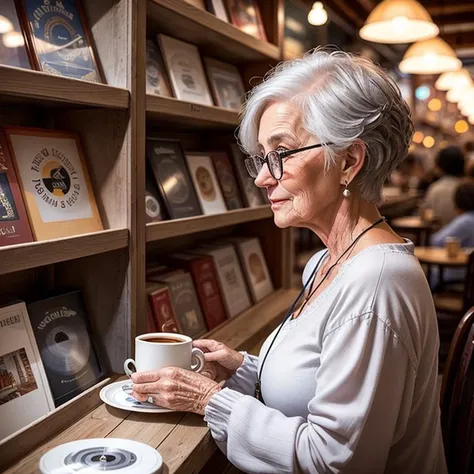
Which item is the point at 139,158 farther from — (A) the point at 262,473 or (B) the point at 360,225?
(A) the point at 262,473

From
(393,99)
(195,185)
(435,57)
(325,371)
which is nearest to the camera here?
(325,371)

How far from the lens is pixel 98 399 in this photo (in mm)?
1633

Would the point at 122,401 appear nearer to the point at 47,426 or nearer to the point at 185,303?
the point at 47,426

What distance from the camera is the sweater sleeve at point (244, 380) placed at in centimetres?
174

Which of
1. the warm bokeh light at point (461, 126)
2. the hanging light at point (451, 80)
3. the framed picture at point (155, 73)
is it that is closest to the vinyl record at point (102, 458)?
the framed picture at point (155, 73)

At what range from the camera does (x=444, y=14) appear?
898 cm

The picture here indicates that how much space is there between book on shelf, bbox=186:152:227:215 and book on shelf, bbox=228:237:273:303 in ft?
1.35

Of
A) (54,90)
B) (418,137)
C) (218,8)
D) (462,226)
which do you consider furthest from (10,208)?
(418,137)

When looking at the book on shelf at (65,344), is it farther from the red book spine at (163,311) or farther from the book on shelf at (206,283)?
the book on shelf at (206,283)

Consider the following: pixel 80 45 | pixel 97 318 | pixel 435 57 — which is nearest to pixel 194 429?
pixel 97 318

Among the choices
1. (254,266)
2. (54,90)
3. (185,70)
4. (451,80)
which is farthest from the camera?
(451,80)

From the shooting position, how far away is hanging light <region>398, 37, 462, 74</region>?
15.4ft

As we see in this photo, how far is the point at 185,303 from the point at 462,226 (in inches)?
136

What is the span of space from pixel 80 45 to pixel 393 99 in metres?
0.88
